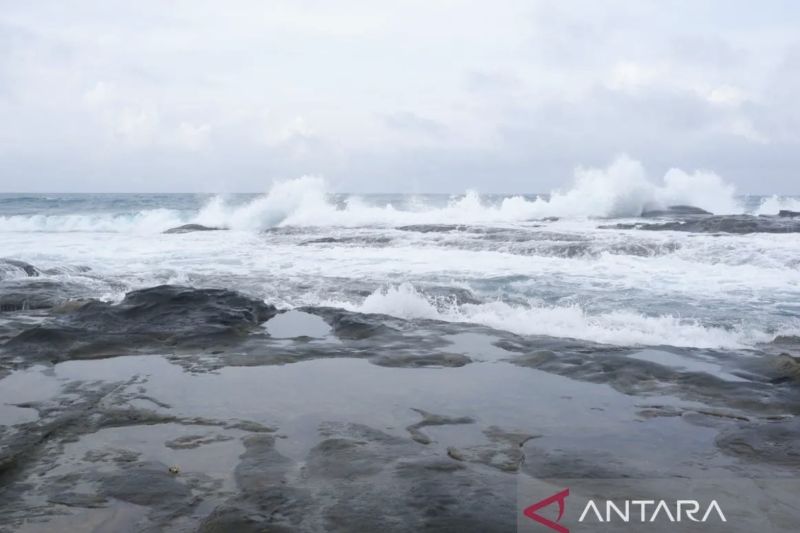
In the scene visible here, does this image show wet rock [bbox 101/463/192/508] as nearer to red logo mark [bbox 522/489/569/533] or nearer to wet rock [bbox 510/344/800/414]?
red logo mark [bbox 522/489/569/533]

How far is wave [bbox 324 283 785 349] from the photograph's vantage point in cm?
716

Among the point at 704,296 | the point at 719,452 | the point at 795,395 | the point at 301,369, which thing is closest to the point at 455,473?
the point at 719,452

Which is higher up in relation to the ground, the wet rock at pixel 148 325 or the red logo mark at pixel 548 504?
the red logo mark at pixel 548 504

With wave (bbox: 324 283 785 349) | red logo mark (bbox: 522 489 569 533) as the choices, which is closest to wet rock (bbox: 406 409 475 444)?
red logo mark (bbox: 522 489 569 533)

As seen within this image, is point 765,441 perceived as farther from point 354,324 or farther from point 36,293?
point 36,293

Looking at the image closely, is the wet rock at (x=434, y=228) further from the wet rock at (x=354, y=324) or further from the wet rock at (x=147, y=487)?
the wet rock at (x=147, y=487)

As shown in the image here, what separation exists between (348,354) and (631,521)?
377 centimetres

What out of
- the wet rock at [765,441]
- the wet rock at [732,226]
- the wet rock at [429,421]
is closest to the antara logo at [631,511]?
the wet rock at [765,441]

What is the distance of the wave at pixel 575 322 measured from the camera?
716cm

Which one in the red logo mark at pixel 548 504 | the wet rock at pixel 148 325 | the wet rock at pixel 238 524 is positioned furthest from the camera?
the wet rock at pixel 148 325

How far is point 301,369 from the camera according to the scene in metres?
5.85

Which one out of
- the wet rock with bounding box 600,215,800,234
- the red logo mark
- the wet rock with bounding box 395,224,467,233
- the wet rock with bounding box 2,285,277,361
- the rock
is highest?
the rock

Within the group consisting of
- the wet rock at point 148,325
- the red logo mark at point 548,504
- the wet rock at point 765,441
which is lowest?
the wet rock at point 148,325

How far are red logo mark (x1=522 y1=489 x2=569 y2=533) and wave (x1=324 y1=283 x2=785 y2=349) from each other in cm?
397
